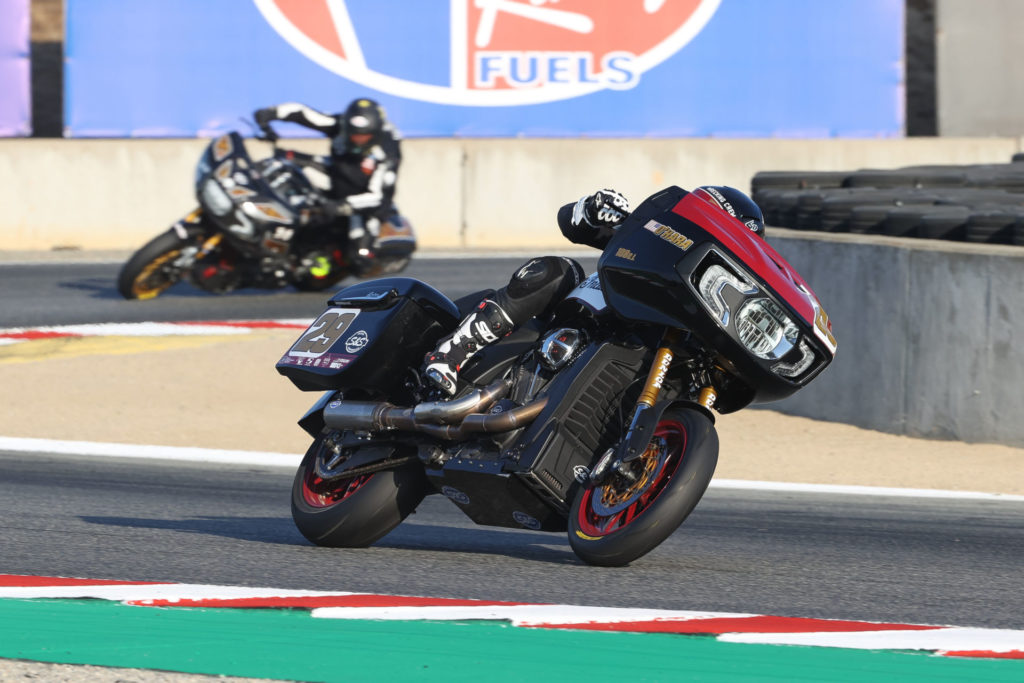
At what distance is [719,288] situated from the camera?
5469mm

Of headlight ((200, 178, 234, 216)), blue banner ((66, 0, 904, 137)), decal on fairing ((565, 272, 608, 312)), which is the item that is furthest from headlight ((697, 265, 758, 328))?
blue banner ((66, 0, 904, 137))

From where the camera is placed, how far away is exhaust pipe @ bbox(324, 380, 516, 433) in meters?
5.94

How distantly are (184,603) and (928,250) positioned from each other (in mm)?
5986

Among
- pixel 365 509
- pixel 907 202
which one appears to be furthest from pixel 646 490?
pixel 907 202

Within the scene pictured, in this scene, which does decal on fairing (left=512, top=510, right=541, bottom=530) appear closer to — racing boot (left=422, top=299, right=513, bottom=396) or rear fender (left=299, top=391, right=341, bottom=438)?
racing boot (left=422, top=299, right=513, bottom=396)

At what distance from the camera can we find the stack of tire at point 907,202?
10.1 m

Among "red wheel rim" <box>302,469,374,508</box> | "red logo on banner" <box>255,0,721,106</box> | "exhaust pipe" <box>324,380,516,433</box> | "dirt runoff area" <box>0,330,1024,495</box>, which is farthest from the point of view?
"red logo on banner" <box>255,0,721,106</box>

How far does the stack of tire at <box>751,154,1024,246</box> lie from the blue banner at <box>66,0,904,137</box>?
5.52 m

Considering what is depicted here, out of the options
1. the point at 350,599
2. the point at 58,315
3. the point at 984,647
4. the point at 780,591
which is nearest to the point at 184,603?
the point at 350,599

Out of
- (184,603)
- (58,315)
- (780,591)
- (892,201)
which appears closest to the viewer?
(184,603)

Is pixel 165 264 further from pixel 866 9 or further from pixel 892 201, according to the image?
pixel 866 9

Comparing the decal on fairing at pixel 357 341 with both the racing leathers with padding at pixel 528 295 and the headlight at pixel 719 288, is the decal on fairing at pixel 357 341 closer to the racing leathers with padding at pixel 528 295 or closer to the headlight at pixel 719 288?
the racing leathers with padding at pixel 528 295

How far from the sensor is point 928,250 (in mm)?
9828

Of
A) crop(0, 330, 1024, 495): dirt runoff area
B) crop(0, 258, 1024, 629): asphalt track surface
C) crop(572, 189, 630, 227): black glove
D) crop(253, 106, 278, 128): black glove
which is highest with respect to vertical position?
crop(253, 106, 278, 128): black glove
